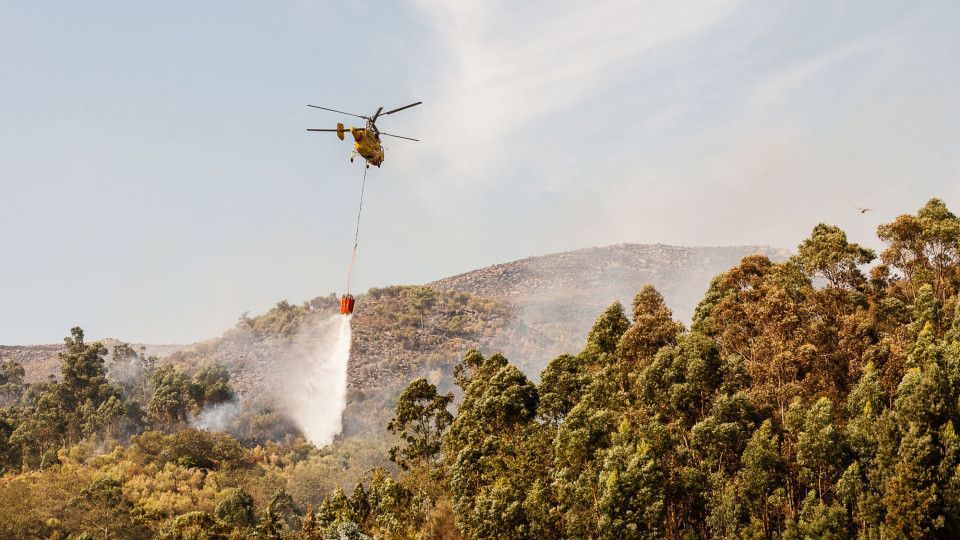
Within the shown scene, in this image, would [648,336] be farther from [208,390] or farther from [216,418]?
[216,418]

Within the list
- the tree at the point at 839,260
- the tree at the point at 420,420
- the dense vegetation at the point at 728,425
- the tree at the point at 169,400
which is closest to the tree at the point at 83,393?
the tree at the point at 169,400

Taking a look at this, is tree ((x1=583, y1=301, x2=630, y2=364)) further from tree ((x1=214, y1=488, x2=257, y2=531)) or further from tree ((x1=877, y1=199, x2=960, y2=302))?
tree ((x1=214, y1=488, x2=257, y2=531))

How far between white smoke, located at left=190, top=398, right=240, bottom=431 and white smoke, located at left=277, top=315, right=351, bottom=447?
12.7 metres

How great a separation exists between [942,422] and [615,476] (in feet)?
48.6

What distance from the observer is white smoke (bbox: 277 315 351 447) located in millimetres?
135000

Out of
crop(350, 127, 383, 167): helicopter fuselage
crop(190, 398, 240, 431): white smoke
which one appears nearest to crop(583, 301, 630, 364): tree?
crop(350, 127, 383, 167): helicopter fuselage

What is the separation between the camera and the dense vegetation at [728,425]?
32.7m

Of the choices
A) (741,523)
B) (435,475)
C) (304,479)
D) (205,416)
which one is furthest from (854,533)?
(205,416)

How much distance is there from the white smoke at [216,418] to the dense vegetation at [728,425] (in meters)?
54.1

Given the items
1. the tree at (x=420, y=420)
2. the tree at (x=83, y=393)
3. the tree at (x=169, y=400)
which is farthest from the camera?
the tree at (x=169, y=400)

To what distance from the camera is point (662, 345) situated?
45.4m

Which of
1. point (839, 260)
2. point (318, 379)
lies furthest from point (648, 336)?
point (318, 379)

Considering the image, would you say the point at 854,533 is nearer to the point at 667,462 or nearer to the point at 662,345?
the point at 667,462

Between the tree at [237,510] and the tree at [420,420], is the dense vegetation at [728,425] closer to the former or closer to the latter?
the tree at [420,420]
